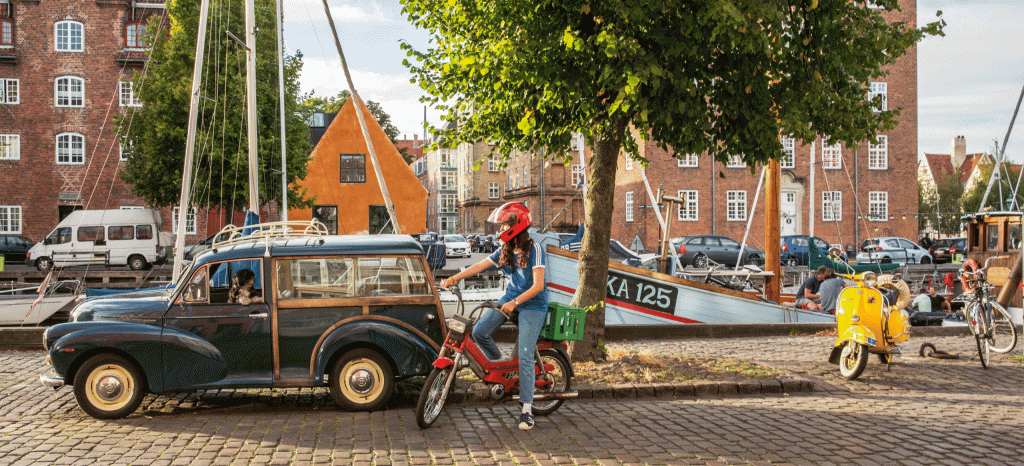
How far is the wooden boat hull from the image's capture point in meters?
14.2

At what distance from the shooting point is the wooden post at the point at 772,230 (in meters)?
15.6

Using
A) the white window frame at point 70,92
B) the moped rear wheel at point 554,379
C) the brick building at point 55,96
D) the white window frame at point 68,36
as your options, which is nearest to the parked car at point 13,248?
the brick building at point 55,96

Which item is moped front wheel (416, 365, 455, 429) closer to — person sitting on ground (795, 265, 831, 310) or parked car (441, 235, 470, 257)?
person sitting on ground (795, 265, 831, 310)

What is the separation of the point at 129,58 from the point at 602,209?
137ft

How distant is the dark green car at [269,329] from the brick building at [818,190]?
3871cm

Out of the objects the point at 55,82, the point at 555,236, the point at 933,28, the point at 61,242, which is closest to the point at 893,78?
the point at 555,236

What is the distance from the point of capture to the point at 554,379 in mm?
6816

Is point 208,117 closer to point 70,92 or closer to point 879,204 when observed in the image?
point 70,92

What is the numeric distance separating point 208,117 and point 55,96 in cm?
1937

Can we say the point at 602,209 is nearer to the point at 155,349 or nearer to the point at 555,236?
the point at 155,349

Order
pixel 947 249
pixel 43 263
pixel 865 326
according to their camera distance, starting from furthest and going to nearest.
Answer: pixel 947 249 < pixel 43 263 < pixel 865 326

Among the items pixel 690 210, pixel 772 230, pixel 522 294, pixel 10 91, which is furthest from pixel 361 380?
pixel 10 91

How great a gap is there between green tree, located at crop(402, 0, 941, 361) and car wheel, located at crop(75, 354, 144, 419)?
4.39 metres

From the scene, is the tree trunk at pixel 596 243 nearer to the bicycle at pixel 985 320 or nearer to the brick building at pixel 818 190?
the bicycle at pixel 985 320
